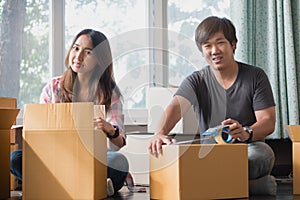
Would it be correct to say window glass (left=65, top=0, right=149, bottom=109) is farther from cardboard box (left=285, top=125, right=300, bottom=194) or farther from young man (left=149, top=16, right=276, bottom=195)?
cardboard box (left=285, top=125, right=300, bottom=194)

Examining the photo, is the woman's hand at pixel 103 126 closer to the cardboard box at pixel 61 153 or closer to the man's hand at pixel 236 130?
the cardboard box at pixel 61 153

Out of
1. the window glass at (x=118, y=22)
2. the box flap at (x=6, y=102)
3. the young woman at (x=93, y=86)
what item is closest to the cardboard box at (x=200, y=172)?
the young woman at (x=93, y=86)

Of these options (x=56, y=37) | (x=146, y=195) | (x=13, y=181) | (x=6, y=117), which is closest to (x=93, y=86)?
(x=6, y=117)

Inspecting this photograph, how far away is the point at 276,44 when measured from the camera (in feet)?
9.64

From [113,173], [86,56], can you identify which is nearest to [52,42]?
[86,56]

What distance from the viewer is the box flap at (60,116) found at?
1.81 meters

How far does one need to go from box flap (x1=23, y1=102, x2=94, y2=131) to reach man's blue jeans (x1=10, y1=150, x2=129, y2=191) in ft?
1.11

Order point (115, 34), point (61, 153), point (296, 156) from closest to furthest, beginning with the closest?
point (61, 153) → point (296, 156) → point (115, 34)

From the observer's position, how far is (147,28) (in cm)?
305

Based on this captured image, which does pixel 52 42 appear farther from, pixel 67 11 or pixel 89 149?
pixel 89 149

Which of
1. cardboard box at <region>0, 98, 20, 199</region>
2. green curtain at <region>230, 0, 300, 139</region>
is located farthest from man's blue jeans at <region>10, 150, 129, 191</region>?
green curtain at <region>230, 0, 300, 139</region>

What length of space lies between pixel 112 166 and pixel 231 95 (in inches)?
22.3

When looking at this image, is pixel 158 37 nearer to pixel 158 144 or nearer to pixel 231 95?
pixel 231 95

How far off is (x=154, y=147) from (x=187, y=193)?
0.69 ft
